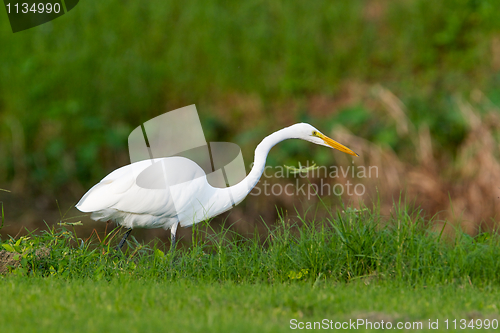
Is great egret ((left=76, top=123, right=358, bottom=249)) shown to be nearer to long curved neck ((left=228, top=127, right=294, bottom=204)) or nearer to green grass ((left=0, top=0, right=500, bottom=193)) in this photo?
long curved neck ((left=228, top=127, right=294, bottom=204))

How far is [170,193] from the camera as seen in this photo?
508cm

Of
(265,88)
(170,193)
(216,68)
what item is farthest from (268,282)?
Answer: (216,68)

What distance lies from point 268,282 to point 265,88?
6.33 meters

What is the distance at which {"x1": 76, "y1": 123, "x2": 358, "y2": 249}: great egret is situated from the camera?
16.2 ft

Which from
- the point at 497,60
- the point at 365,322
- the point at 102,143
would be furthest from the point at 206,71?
the point at 365,322

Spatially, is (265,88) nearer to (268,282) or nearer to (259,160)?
(259,160)

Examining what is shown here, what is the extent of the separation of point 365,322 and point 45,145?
24.2ft

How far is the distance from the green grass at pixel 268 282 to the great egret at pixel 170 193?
415 mm

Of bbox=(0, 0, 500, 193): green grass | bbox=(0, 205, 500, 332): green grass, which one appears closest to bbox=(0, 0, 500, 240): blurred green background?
bbox=(0, 0, 500, 193): green grass

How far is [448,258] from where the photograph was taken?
13.7 feet

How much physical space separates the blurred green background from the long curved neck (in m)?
2.77

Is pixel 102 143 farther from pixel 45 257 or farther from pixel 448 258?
pixel 448 258

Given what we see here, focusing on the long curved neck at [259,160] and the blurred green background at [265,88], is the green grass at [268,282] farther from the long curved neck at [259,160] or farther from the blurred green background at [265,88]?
the blurred green background at [265,88]

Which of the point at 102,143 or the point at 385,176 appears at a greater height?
the point at 102,143
